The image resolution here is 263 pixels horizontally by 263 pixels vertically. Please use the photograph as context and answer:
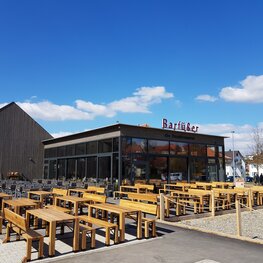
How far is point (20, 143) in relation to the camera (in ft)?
89.9

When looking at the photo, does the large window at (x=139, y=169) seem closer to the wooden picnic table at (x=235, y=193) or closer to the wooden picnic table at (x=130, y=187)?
the wooden picnic table at (x=130, y=187)

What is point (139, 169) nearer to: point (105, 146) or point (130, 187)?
Answer: point (105, 146)

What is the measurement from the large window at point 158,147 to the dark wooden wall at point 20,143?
12.7 metres

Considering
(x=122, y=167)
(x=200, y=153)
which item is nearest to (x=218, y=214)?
(x=122, y=167)

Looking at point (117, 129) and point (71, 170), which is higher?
point (117, 129)

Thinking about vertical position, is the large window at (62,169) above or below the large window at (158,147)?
below

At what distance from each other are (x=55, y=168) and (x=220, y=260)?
894 inches

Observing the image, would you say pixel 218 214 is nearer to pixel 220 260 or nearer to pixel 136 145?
pixel 220 260

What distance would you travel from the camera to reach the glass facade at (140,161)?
62.8 ft

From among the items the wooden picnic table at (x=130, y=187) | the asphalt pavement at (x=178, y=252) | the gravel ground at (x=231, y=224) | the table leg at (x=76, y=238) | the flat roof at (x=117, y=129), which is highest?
the flat roof at (x=117, y=129)

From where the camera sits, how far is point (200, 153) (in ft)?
75.7

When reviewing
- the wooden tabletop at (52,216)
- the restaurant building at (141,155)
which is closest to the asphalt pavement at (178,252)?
the wooden tabletop at (52,216)

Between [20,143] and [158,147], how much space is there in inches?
544

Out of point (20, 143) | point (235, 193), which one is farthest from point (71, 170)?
point (235, 193)
